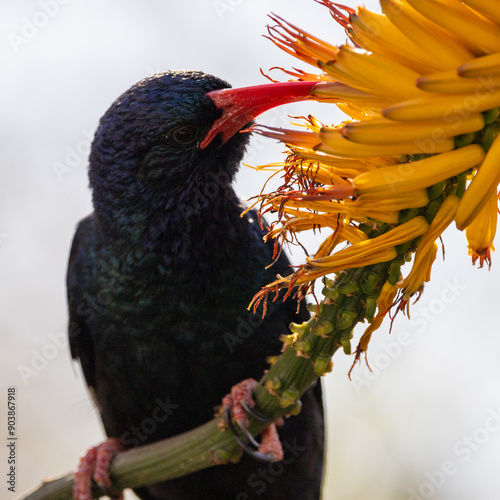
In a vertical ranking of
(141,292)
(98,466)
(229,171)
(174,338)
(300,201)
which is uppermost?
(229,171)

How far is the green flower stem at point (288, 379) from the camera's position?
1385 mm

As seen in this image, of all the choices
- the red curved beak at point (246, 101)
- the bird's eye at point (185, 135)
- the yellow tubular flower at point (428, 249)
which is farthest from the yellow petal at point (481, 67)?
the bird's eye at point (185, 135)

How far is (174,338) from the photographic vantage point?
2.62 metres

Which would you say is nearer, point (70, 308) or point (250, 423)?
point (250, 423)

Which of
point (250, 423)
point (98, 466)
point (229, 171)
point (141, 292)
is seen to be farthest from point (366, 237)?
point (98, 466)

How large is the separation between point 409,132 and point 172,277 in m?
1.54

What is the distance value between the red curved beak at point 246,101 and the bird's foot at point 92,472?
49.0 inches

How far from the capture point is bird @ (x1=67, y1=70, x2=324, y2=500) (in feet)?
7.80

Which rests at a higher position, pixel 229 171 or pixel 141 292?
pixel 229 171

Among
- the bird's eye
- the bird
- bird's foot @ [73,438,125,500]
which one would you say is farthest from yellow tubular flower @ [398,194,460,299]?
bird's foot @ [73,438,125,500]

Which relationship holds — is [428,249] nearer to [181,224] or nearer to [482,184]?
[482,184]

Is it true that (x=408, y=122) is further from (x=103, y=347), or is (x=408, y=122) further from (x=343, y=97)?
(x=103, y=347)

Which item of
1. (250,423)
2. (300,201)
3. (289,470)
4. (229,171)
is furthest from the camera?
(289,470)

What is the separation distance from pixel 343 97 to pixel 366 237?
11.3 inches
